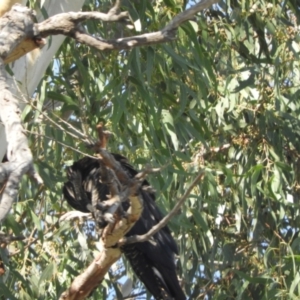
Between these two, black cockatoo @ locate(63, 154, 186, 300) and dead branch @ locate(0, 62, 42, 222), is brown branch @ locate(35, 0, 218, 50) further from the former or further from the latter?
black cockatoo @ locate(63, 154, 186, 300)

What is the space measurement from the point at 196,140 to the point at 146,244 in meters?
0.59

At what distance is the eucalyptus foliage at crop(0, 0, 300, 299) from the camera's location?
8.71 feet

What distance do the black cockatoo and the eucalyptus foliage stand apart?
76 millimetres

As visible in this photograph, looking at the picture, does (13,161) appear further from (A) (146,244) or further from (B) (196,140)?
(B) (196,140)

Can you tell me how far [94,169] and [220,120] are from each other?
0.68 m

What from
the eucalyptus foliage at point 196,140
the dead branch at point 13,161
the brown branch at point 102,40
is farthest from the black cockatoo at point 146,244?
the dead branch at point 13,161

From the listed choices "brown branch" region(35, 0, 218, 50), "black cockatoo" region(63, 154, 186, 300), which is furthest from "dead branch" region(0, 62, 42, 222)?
"black cockatoo" region(63, 154, 186, 300)

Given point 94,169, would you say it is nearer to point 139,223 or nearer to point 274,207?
point 139,223

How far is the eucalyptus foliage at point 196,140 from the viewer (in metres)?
2.66

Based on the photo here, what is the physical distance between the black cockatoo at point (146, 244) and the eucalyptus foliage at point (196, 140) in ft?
0.25

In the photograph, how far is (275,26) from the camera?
302 cm

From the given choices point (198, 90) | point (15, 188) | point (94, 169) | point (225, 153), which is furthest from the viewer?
point (225, 153)

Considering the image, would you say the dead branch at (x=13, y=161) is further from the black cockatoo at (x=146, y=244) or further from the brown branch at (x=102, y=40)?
the black cockatoo at (x=146, y=244)

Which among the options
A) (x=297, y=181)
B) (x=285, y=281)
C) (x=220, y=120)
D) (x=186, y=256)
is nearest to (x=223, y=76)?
(x=220, y=120)
